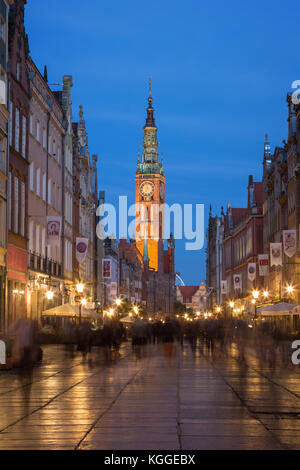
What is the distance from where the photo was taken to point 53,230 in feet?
155

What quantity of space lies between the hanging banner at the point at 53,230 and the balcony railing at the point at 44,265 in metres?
2.04

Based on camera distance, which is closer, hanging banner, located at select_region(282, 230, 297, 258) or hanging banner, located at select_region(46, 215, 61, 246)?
hanging banner, located at select_region(46, 215, 61, 246)

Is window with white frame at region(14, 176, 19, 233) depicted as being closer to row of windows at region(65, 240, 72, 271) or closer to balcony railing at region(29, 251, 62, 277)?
balcony railing at region(29, 251, 62, 277)

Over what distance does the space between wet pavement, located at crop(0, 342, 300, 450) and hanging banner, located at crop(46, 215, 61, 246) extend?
66.3ft

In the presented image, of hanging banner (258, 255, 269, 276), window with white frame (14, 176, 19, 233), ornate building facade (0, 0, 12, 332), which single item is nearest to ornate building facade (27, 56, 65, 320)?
window with white frame (14, 176, 19, 233)

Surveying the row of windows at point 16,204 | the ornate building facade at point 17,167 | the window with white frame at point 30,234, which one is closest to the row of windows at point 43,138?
the ornate building facade at point 17,167

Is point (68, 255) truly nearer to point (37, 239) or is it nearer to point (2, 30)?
point (37, 239)

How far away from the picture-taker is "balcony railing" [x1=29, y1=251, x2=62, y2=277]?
49037mm

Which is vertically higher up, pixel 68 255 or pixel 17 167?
pixel 17 167

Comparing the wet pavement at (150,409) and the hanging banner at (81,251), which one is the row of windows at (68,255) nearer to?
the hanging banner at (81,251)

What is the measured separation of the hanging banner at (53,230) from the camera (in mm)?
46969

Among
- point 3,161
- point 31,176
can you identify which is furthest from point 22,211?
point 3,161

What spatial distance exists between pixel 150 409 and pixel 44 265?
38.6 meters

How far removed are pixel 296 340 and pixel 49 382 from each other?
103 feet
